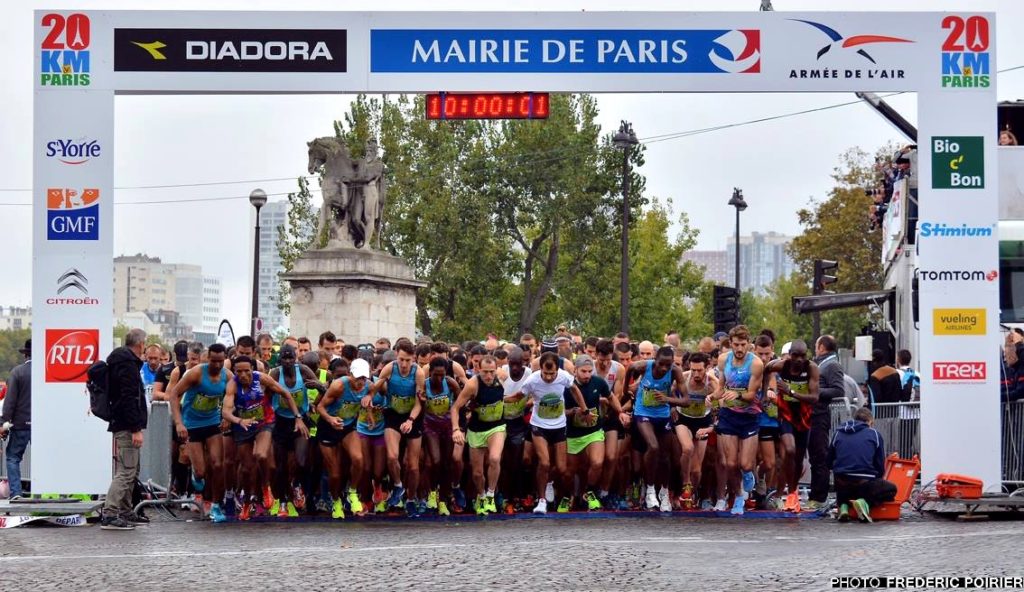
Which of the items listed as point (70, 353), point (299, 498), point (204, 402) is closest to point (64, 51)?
point (70, 353)

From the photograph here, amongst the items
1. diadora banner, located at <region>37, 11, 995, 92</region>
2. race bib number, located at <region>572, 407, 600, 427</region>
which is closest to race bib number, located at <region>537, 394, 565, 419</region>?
race bib number, located at <region>572, 407, 600, 427</region>

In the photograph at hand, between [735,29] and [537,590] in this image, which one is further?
[735,29]

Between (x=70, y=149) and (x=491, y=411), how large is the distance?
15.8 ft

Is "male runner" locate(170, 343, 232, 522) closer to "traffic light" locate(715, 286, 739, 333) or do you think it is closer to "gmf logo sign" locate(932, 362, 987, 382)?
"gmf logo sign" locate(932, 362, 987, 382)

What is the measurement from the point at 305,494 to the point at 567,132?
47263mm

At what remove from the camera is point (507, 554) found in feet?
42.0

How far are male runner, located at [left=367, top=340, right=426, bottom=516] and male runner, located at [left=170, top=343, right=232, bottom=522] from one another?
1.46 metres

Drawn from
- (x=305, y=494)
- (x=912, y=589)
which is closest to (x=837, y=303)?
(x=305, y=494)

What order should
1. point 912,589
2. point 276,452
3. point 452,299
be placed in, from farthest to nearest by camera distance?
1. point 452,299
2. point 276,452
3. point 912,589

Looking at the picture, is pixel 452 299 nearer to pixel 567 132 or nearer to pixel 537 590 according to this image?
pixel 567 132

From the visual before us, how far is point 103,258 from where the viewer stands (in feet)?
55.9

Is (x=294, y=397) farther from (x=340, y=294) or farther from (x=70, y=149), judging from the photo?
(x=340, y=294)

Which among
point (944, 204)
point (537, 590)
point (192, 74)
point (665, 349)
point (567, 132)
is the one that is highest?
point (567, 132)

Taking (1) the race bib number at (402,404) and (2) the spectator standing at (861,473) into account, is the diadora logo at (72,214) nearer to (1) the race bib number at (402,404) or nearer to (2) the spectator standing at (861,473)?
(1) the race bib number at (402,404)
